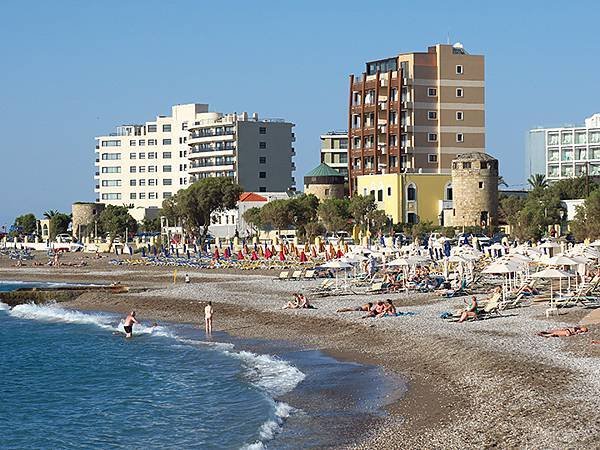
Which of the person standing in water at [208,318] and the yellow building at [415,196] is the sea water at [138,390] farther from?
the yellow building at [415,196]

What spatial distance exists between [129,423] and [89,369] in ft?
36.9

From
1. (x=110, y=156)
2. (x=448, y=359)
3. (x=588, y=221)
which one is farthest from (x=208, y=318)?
(x=110, y=156)

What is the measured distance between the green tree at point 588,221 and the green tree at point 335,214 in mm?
27354

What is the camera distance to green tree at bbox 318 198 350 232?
323 feet

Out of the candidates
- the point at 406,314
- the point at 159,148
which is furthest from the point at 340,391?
the point at 159,148

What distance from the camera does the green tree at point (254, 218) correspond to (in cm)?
10612

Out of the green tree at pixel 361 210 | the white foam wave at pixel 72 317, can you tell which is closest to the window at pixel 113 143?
the green tree at pixel 361 210

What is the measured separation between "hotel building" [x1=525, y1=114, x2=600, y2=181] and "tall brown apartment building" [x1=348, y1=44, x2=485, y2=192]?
44.9m

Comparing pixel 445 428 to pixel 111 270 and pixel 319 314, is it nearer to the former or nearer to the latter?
pixel 319 314

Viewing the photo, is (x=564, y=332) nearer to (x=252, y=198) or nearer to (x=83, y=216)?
(x=252, y=198)

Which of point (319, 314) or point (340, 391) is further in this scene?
point (319, 314)

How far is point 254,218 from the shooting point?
353 feet

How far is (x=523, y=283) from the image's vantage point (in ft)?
144

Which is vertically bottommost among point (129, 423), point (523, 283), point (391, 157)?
point (129, 423)
